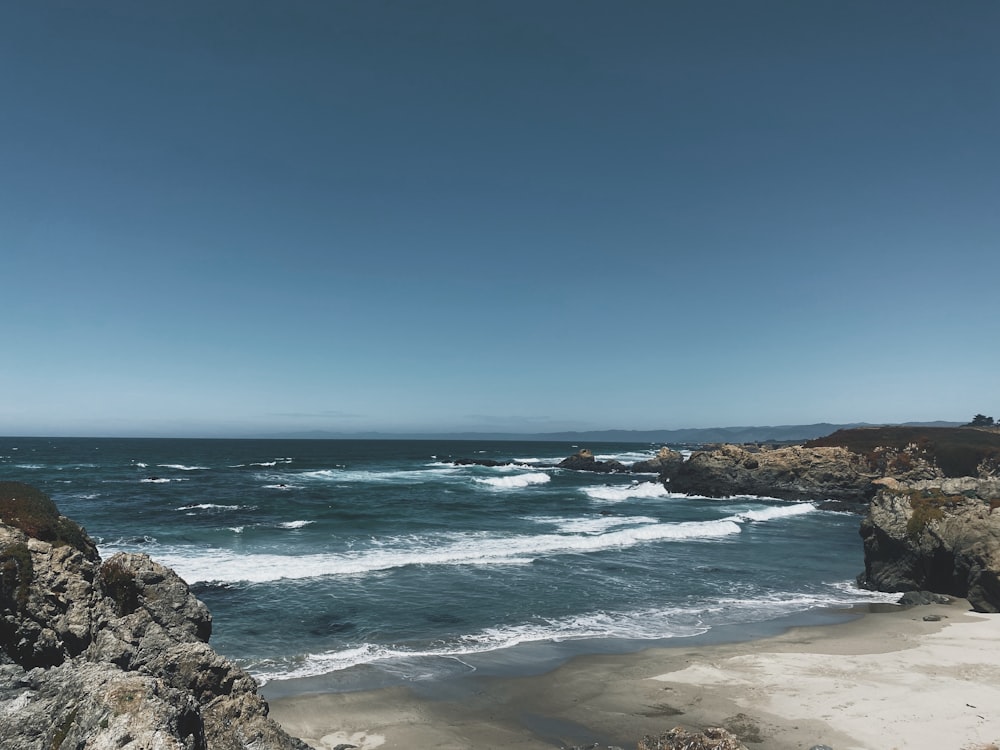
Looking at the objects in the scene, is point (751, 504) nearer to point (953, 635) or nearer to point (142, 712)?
Answer: point (953, 635)

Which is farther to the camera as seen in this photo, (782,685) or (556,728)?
(782,685)

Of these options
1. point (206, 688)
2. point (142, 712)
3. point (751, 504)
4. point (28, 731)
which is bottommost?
point (751, 504)

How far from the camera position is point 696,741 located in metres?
7.92

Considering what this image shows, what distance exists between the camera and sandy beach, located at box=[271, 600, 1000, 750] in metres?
12.4

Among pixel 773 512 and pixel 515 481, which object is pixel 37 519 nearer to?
pixel 773 512

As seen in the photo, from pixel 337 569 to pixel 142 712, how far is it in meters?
23.6

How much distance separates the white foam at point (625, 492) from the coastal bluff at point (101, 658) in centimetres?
5509

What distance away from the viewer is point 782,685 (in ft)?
49.4

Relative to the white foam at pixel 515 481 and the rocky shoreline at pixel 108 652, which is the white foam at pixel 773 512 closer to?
the rocky shoreline at pixel 108 652

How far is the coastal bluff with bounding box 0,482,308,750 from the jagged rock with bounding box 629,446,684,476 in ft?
236

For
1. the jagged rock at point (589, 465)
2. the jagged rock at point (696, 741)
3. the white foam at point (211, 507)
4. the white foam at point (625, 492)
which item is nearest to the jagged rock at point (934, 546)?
the jagged rock at point (696, 741)

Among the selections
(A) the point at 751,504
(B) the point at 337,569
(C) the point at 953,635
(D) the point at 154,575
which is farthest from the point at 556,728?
(A) the point at 751,504

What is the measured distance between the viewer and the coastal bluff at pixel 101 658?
538cm

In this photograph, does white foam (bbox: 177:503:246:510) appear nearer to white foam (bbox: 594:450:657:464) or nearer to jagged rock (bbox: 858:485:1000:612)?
jagged rock (bbox: 858:485:1000:612)
